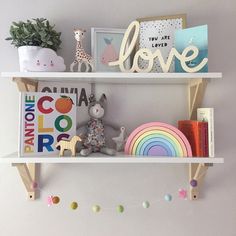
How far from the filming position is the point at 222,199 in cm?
104

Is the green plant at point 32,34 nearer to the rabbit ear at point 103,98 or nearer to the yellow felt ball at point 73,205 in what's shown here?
the rabbit ear at point 103,98

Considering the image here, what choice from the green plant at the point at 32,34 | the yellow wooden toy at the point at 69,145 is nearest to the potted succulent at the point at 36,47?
the green plant at the point at 32,34

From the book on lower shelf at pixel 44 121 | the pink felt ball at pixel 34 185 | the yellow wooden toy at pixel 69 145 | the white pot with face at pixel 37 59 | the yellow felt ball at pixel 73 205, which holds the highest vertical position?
the white pot with face at pixel 37 59

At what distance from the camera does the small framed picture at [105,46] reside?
99 centimetres

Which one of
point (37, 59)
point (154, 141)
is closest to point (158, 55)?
point (154, 141)

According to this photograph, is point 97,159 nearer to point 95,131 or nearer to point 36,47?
point 95,131

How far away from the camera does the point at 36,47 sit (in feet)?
2.93

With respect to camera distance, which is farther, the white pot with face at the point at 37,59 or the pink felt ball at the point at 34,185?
the pink felt ball at the point at 34,185

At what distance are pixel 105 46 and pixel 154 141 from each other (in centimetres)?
36

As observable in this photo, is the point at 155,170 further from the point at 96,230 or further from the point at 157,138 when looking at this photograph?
the point at 96,230

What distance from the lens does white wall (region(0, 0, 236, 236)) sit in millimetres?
1022

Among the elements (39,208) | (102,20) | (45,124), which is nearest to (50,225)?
(39,208)

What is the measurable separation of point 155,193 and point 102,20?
64cm

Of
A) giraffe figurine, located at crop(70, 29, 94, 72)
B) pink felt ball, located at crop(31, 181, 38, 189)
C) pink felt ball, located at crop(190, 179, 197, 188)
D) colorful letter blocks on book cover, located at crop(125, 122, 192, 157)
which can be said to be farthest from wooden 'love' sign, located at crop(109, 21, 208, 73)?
pink felt ball, located at crop(31, 181, 38, 189)
